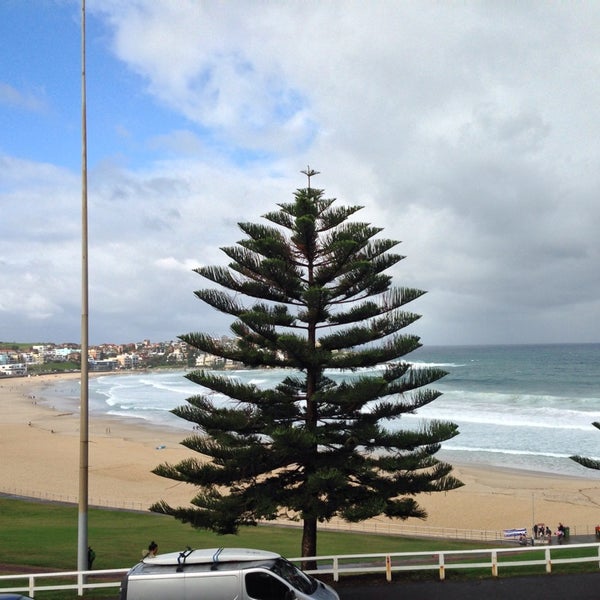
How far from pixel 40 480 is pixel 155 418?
80.7 feet

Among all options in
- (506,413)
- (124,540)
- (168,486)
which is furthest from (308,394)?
(506,413)

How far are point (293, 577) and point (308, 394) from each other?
4.31 meters

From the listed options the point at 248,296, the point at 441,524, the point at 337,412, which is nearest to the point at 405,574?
the point at 337,412

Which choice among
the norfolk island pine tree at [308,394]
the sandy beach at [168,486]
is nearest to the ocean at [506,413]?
the sandy beach at [168,486]

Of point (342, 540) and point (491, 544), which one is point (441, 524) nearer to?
point (491, 544)

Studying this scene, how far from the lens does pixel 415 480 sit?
1118 centimetres

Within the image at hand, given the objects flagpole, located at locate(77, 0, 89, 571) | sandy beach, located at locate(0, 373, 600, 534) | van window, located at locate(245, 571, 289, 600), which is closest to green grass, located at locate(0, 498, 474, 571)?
sandy beach, located at locate(0, 373, 600, 534)

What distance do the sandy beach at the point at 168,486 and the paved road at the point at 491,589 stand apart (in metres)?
13.0

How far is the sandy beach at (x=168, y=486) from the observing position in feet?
77.4

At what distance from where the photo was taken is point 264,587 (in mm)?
7004

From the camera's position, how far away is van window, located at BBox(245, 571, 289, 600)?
6977 millimetres

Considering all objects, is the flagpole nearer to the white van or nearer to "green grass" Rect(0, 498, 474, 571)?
the white van

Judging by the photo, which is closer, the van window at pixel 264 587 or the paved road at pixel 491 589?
the van window at pixel 264 587

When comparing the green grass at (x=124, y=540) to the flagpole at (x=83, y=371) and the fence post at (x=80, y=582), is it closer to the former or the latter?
the fence post at (x=80, y=582)
